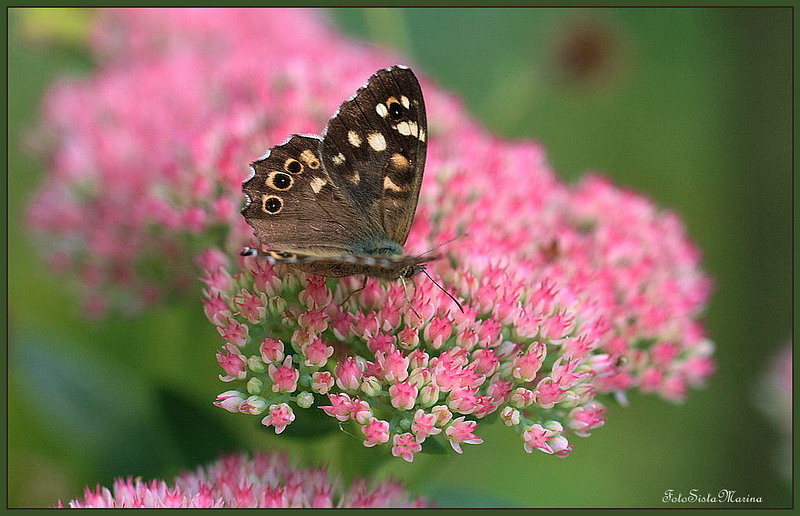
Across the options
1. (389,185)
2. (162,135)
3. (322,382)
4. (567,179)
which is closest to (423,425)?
(322,382)

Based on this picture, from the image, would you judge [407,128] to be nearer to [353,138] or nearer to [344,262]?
[353,138]

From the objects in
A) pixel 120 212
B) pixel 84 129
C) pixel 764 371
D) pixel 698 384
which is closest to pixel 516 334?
pixel 698 384

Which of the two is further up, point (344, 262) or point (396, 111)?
point (396, 111)

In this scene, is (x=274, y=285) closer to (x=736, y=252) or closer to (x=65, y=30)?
(x=65, y=30)

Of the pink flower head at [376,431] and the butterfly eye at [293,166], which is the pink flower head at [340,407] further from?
the butterfly eye at [293,166]

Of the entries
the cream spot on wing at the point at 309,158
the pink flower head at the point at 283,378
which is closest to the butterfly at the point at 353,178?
the cream spot on wing at the point at 309,158

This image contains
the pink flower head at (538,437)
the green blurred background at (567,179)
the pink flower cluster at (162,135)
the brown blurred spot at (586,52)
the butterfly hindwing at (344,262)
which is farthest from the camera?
the brown blurred spot at (586,52)

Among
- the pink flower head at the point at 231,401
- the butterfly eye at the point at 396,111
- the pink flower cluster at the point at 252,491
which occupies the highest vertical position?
the butterfly eye at the point at 396,111
